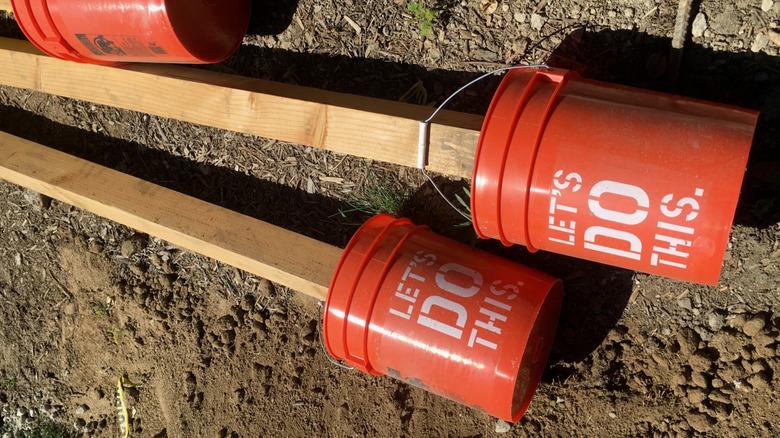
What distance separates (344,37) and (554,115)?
117cm

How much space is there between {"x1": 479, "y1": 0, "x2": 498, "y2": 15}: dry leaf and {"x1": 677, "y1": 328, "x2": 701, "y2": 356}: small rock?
4.72 ft

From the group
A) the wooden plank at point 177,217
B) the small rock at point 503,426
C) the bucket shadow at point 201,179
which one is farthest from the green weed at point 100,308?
the small rock at point 503,426

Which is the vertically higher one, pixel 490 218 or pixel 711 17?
pixel 711 17

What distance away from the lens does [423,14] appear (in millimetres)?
2490

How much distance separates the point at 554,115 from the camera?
1.84m

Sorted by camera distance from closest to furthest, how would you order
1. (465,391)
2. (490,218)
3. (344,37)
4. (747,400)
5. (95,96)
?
(490,218) < (465,391) < (747,400) < (344,37) < (95,96)

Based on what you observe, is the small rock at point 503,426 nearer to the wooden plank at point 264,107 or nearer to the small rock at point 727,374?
the small rock at point 727,374

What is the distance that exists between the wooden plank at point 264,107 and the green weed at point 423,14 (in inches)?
14.4

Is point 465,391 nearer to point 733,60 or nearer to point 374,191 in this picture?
point 374,191

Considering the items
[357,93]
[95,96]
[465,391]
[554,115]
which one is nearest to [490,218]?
[554,115]

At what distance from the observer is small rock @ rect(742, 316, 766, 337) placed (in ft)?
7.23

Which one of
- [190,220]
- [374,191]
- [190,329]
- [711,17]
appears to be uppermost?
[711,17]

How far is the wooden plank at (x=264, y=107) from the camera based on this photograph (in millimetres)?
2199

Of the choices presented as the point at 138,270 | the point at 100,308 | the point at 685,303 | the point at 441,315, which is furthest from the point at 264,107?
the point at 685,303
